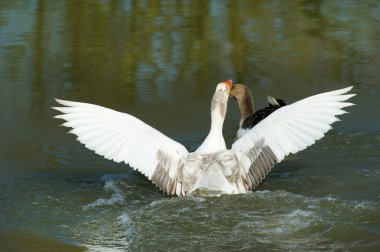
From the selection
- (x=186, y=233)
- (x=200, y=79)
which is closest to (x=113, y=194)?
(x=186, y=233)

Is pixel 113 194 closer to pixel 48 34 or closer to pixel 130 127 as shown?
pixel 130 127

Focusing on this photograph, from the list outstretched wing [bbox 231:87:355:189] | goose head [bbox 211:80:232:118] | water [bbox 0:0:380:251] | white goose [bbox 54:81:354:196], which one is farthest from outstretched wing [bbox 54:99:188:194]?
outstretched wing [bbox 231:87:355:189]

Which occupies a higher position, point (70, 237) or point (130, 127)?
point (130, 127)

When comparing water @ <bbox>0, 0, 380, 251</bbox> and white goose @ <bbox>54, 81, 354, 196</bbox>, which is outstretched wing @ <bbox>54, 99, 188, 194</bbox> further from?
water @ <bbox>0, 0, 380, 251</bbox>

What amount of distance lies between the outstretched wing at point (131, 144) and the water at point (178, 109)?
0.28m

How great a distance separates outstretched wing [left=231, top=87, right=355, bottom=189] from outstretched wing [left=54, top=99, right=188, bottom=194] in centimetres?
68

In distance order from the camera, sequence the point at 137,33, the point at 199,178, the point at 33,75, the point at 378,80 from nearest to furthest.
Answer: the point at 199,178 → the point at 378,80 → the point at 33,75 → the point at 137,33

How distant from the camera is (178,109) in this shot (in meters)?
12.0

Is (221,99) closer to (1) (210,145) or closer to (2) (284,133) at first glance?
(1) (210,145)

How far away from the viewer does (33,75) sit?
13.6m

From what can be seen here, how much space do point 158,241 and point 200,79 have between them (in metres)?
5.84

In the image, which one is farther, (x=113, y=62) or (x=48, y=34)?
(x=48, y=34)

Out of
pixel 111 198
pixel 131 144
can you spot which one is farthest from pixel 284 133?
pixel 111 198

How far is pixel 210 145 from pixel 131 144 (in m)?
0.81
